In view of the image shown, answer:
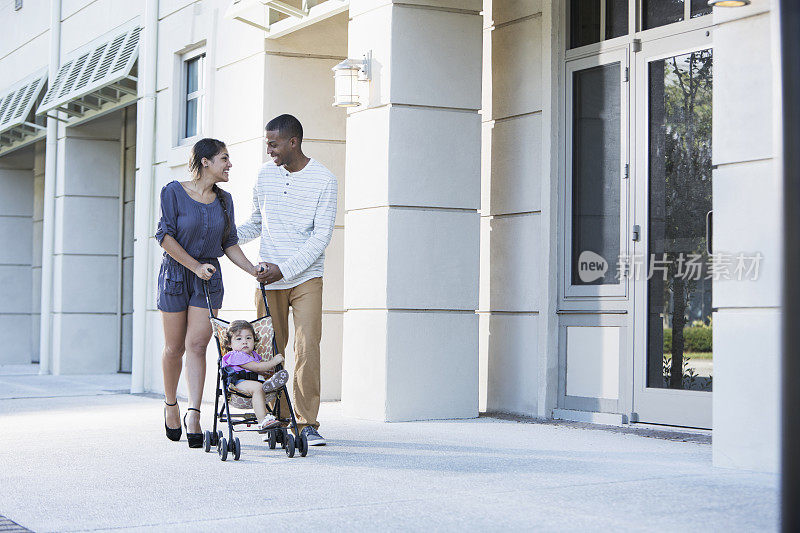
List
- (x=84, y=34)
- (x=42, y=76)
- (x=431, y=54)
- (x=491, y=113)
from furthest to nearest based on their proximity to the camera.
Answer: (x=42, y=76)
(x=84, y=34)
(x=491, y=113)
(x=431, y=54)

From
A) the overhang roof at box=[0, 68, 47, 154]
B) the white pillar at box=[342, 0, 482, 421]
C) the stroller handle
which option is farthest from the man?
the overhang roof at box=[0, 68, 47, 154]

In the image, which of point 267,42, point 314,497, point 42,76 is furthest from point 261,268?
point 42,76

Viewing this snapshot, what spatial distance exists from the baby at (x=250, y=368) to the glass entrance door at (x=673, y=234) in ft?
9.75

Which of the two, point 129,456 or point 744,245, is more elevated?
point 744,245

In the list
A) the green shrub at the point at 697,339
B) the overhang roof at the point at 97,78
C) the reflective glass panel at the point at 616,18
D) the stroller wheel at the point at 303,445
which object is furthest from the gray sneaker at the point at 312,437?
the overhang roof at the point at 97,78

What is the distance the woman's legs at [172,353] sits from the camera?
7309mm

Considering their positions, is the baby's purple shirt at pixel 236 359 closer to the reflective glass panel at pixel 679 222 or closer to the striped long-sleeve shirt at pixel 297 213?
the striped long-sleeve shirt at pixel 297 213

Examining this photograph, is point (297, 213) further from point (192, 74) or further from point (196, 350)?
point (192, 74)

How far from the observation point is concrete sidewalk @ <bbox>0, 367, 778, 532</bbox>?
4.69m

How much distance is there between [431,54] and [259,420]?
3.69 metres

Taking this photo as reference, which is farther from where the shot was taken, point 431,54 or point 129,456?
point 431,54

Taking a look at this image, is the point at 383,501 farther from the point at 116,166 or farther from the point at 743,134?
the point at 116,166

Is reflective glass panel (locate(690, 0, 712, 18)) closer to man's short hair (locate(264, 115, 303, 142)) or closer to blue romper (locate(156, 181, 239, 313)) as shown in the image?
man's short hair (locate(264, 115, 303, 142))

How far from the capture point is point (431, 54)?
8953mm
